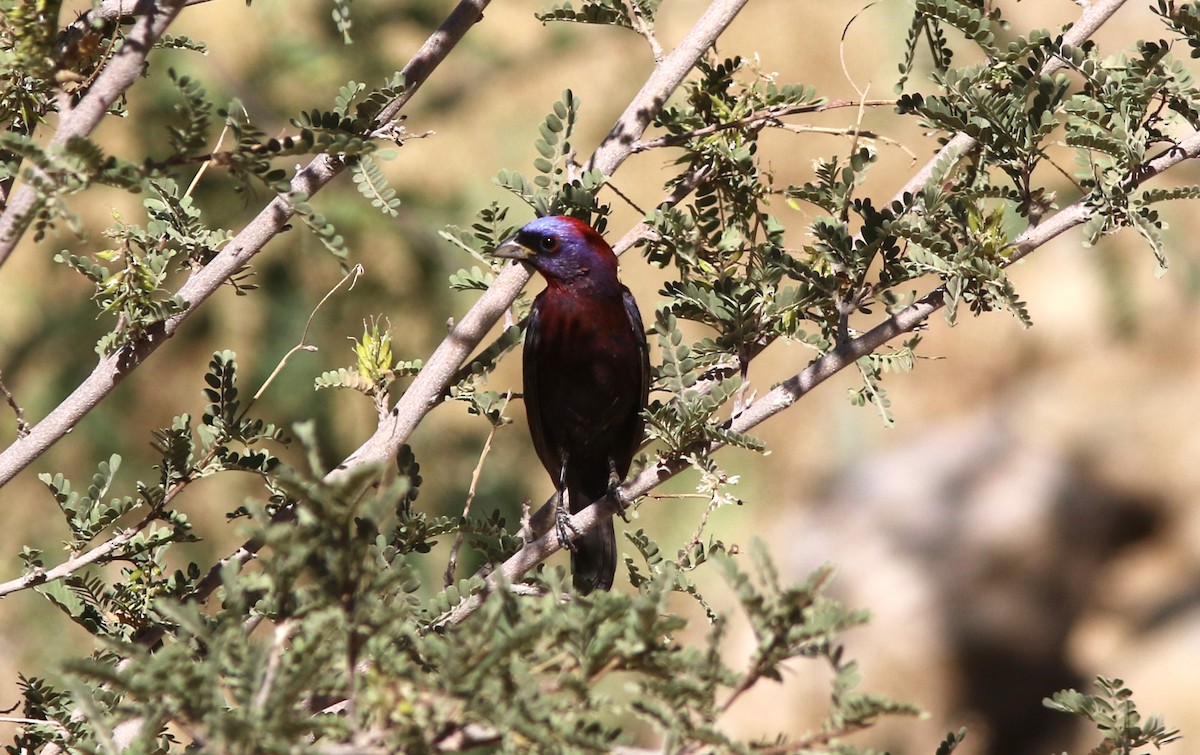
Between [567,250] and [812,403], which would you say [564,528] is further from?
[812,403]

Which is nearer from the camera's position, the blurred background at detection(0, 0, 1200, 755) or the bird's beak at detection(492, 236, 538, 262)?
the bird's beak at detection(492, 236, 538, 262)

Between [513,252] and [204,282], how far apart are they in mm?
891

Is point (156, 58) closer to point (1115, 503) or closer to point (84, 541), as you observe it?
point (84, 541)

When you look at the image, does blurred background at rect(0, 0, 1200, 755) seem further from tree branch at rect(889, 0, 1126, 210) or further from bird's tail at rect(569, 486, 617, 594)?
tree branch at rect(889, 0, 1126, 210)

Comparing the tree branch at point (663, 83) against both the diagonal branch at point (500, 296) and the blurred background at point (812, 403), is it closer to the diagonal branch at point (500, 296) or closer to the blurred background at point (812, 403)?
the diagonal branch at point (500, 296)

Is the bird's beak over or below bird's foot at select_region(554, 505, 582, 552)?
over

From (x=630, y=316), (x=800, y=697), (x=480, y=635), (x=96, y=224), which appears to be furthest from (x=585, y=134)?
(x=480, y=635)

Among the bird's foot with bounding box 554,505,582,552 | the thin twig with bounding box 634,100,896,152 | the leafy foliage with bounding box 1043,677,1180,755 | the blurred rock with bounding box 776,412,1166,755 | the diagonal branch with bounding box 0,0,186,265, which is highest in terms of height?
the blurred rock with bounding box 776,412,1166,755

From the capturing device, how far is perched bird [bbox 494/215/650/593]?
3779 mm

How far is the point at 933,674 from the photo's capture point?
30.2 ft

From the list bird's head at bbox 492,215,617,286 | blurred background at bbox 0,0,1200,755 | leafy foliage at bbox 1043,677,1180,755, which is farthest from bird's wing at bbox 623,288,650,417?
blurred background at bbox 0,0,1200,755

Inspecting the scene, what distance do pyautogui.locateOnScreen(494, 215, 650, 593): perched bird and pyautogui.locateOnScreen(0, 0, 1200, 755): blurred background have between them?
1699 mm

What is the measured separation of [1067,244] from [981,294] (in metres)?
8.36

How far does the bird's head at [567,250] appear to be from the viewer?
11.5 feet
